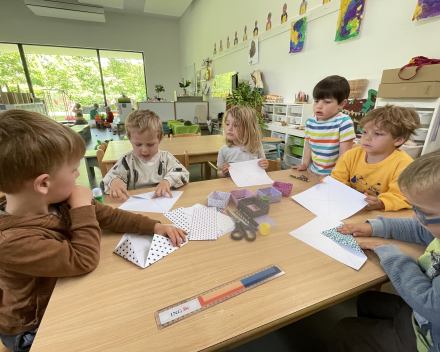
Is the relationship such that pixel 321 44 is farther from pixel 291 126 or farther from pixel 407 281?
pixel 407 281

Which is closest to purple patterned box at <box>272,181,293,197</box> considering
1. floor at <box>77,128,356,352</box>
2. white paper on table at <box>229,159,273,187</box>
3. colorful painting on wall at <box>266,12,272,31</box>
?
white paper on table at <box>229,159,273,187</box>

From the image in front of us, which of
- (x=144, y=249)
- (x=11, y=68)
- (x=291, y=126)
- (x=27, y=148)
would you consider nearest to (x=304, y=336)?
(x=144, y=249)

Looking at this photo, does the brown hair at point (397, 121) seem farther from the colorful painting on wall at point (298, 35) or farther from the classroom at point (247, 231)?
the colorful painting on wall at point (298, 35)

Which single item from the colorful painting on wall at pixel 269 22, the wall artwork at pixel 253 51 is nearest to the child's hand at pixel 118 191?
the colorful painting on wall at pixel 269 22

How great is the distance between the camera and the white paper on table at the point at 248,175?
1.21 metres

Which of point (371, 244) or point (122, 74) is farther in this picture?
point (122, 74)

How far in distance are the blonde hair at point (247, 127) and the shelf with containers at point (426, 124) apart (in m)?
1.14

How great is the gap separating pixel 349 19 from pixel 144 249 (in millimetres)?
2901

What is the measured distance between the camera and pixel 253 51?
4.02 m

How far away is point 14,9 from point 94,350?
30.8 feet

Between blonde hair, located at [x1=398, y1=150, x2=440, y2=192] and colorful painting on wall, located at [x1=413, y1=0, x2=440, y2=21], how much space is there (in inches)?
75.5

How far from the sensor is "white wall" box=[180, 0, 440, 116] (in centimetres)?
185

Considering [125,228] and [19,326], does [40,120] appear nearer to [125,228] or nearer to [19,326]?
[125,228]

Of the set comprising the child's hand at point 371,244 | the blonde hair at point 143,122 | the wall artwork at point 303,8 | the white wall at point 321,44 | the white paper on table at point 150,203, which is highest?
the wall artwork at point 303,8
